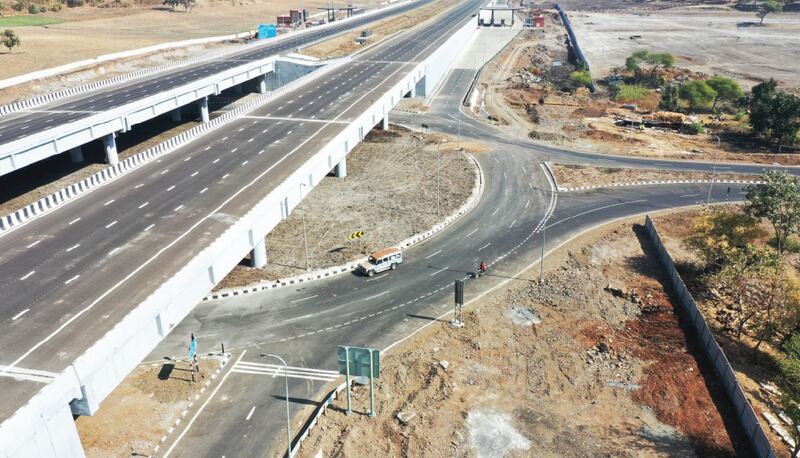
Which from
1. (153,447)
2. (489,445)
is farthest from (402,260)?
(153,447)

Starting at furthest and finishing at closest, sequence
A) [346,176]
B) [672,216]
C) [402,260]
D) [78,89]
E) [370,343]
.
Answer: [78,89]
[346,176]
[672,216]
[402,260]
[370,343]

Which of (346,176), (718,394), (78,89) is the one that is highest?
(78,89)

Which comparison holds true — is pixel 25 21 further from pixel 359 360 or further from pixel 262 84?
pixel 359 360

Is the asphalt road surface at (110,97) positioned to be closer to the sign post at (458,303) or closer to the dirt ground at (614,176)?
the sign post at (458,303)

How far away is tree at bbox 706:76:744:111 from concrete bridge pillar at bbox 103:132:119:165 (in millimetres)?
109676

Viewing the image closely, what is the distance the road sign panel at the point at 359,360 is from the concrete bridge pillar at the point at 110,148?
59.6 metres

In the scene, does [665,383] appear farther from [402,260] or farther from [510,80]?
[510,80]

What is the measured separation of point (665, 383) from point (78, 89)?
9513 centimetres

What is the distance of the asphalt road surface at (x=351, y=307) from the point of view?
113 feet

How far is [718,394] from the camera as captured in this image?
122 feet

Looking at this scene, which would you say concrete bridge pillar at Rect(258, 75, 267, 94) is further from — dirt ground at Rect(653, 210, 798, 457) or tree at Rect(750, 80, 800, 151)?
tree at Rect(750, 80, 800, 151)

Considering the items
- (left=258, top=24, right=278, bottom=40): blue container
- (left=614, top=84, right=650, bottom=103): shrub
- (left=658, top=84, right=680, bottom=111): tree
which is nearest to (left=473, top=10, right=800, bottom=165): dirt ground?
(left=614, top=84, right=650, bottom=103): shrub

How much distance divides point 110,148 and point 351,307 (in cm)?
5007

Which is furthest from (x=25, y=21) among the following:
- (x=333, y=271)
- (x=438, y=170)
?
(x=333, y=271)
